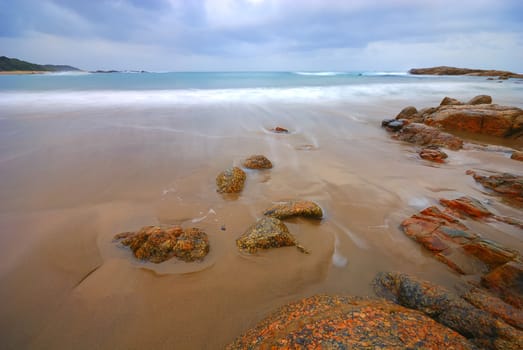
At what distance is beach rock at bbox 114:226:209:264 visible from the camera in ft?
8.81

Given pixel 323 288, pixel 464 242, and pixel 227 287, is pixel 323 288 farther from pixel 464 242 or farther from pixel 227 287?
pixel 464 242

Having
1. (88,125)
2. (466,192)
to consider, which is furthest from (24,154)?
(466,192)

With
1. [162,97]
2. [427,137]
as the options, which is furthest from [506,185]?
[162,97]

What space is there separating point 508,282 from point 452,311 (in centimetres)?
82

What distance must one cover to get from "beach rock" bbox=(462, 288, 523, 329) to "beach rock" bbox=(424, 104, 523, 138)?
965 centimetres

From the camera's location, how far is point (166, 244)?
8.89 feet

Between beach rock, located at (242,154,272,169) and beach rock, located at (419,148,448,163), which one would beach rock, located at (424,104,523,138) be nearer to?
beach rock, located at (419,148,448,163)

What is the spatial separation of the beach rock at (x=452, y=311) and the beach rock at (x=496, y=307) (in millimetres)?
119

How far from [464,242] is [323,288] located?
181 cm

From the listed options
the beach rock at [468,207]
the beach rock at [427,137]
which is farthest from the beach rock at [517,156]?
the beach rock at [468,207]

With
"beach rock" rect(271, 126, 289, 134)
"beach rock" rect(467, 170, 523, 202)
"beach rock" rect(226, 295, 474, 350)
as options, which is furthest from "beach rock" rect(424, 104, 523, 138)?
"beach rock" rect(226, 295, 474, 350)

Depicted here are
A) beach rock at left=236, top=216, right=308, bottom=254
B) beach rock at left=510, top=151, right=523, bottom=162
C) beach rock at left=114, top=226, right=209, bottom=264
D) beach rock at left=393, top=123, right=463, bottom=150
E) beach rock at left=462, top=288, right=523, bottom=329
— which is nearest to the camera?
beach rock at left=462, top=288, right=523, bottom=329

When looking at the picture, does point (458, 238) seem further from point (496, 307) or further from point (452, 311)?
point (452, 311)

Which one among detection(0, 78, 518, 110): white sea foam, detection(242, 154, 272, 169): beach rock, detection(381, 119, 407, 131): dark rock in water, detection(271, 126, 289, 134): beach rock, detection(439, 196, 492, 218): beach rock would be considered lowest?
detection(439, 196, 492, 218): beach rock
